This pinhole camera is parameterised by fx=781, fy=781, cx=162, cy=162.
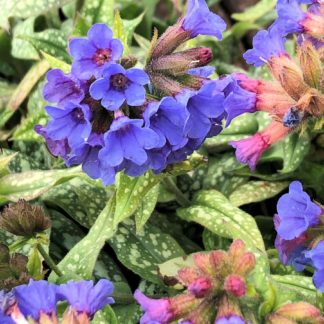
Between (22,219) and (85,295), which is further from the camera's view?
(22,219)

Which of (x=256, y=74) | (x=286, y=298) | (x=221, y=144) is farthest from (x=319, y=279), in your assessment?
(x=256, y=74)

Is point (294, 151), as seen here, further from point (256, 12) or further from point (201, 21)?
point (256, 12)

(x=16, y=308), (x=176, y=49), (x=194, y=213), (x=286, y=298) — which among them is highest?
(x=176, y=49)

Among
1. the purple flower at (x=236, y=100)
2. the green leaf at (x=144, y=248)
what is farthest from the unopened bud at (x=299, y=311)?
the green leaf at (x=144, y=248)

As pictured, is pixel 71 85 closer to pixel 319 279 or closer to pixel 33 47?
pixel 319 279

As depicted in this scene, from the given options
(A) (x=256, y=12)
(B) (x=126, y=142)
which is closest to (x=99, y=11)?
(A) (x=256, y=12)

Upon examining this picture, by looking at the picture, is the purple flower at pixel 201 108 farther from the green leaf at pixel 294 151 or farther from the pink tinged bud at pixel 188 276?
the green leaf at pixel 294 151

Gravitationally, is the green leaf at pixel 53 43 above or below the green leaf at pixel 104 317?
above
